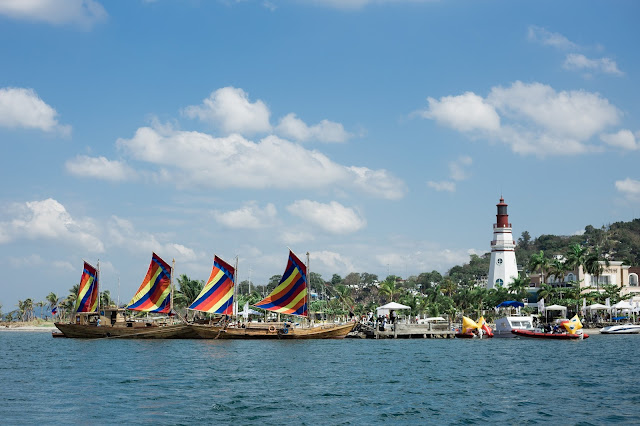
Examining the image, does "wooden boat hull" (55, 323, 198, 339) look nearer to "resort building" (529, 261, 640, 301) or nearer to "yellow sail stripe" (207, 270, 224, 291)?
"yellow sail stripe" (207, 270, 224, 291)

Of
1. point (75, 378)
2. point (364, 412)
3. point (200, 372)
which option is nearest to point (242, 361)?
point (200, 372)

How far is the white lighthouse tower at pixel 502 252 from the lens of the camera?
11262 centimetres

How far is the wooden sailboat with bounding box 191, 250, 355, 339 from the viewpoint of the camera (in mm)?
77312

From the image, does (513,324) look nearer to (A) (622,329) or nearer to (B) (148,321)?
(A) (622,329)

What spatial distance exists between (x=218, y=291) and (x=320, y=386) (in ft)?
141

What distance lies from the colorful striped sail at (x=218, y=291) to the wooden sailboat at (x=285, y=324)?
19 cm

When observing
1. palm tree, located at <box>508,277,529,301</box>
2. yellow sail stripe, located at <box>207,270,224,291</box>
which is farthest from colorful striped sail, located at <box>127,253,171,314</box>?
palm tree, located at <box>508,277,529,301</box>

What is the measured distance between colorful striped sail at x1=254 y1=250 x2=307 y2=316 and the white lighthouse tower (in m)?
45.9

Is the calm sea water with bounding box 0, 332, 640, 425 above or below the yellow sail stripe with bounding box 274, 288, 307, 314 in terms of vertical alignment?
below

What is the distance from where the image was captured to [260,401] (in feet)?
108

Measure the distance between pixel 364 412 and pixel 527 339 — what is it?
56.3 meters

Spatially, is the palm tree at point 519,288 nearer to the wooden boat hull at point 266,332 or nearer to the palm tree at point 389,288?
the palm tree at point 389,288

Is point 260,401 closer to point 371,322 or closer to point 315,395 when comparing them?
point 315,395

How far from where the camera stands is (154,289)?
83.8 m
